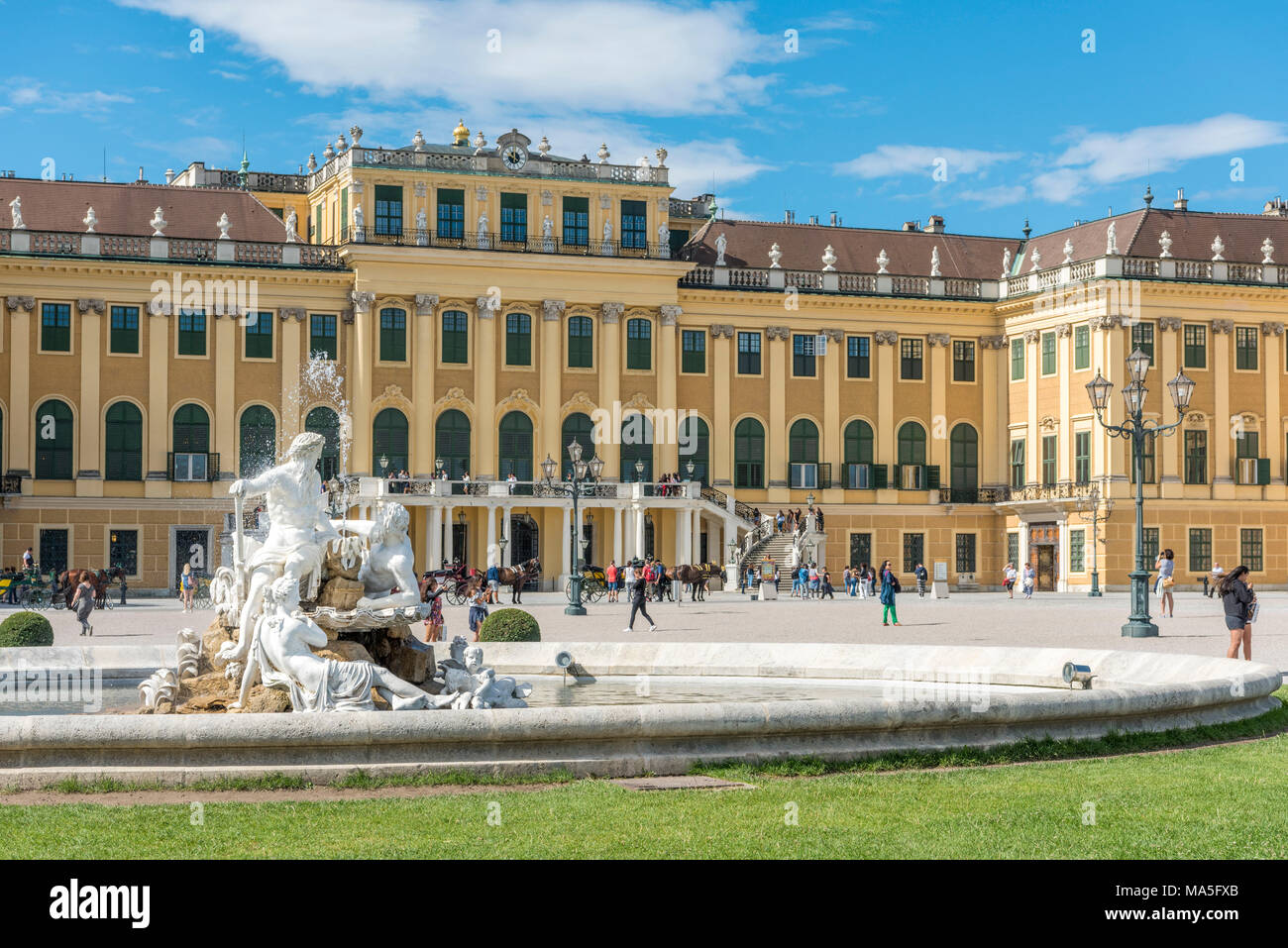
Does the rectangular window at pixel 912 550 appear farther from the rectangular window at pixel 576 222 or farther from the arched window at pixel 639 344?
the rectangular window at pixel 576 222

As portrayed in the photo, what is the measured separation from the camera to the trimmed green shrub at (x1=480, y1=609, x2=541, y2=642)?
2112 centimetres

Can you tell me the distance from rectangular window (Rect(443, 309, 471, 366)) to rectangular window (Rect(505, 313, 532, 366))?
4.70ft

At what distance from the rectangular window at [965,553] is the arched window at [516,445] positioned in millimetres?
16191

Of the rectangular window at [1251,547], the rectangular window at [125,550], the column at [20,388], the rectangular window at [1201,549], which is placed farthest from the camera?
the rectangular window at [1251,547]

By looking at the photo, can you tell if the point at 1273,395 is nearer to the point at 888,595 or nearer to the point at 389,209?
the point at 389,209

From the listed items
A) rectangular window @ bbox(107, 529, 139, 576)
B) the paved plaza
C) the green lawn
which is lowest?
the paved plaza

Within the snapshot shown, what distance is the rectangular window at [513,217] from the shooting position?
59.9m

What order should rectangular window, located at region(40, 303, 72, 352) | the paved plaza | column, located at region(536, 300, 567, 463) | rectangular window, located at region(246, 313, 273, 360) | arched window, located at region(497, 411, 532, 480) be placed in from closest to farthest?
the paved plaza, rectangular window, located at region(40, 303, 72, 352), rectangular window, located at region(246, 313, 273, 360), arched window, located at region(497, 411, 532, 480), column, located at region(536, 300, 567, 463)

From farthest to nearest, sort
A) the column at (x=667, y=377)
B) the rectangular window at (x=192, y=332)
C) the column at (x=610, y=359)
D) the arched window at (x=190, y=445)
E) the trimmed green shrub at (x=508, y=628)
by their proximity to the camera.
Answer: the column at (x=667, y=377) → the column at (x=610, y=359) → the rectangular window at (x=192, y=332) → the arched window at (x=190, y=445) → the trimmed green shrub at (x=508, y=628)

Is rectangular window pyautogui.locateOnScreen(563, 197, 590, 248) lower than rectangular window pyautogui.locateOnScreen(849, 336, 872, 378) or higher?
higher

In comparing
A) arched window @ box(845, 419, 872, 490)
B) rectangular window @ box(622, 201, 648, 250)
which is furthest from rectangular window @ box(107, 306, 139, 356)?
arched window @ box(845, 419, 872, 490)

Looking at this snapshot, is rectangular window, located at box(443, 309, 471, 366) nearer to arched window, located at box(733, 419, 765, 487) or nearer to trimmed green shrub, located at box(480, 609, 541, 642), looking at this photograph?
arched window, located at box(733, 419, 765, 487)

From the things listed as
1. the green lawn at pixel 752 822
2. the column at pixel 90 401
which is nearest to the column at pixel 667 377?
the column at pixel 90 401

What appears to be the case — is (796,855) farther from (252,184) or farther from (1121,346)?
(252,184)
